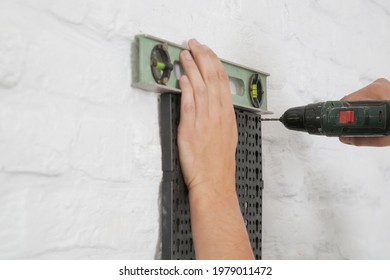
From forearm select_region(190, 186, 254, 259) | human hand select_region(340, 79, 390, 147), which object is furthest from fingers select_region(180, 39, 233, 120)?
human hand select_region(340, 79, 390, 147)

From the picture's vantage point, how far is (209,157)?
0.94m

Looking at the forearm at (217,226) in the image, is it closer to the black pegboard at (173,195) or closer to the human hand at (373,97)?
the black pegboard at (173,195)

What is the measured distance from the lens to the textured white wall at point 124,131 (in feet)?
2.32

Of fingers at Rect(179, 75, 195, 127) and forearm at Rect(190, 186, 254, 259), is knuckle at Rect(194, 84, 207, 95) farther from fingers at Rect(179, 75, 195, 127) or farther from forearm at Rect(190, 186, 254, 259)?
forearm at Rect(190, 186, 254, 259)

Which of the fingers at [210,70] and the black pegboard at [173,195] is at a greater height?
the fingers at [210,70]

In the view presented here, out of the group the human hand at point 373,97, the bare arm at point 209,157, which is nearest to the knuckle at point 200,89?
the bare arm at point 209,157

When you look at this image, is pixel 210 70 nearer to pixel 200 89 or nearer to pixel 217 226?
pixel 200 89

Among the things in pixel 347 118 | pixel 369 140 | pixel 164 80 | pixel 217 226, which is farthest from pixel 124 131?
pixel 369 140

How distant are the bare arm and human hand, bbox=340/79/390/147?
1.23 ft

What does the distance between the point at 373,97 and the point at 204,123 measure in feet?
1.70

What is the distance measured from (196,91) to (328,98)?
581 mm

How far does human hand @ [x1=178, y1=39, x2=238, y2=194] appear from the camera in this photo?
928 millimetres

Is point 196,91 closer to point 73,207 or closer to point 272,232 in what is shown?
point 73,207

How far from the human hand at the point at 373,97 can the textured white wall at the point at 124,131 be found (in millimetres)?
130
